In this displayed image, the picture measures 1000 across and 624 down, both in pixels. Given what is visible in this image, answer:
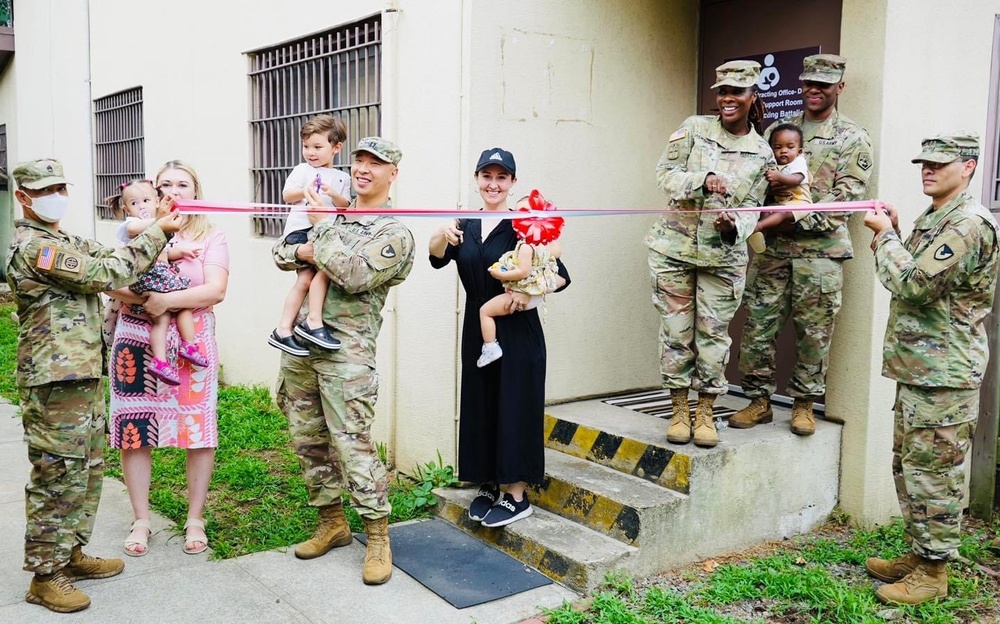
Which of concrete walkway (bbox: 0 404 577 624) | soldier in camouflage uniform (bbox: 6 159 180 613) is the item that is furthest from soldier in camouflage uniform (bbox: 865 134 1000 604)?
soldier in camouflage uniform (bbox: 6 159 180 613)

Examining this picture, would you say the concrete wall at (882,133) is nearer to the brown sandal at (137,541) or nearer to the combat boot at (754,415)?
the combat boot at (754,415)

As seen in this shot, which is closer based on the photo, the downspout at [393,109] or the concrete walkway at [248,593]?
the concrete walkway at [248,593]

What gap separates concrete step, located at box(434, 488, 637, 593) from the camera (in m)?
Result: 4.08

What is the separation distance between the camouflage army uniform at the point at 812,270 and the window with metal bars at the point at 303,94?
8.74 ft

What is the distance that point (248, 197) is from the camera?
7.43m

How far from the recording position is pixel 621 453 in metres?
4.83

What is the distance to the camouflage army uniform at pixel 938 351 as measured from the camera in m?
3.93

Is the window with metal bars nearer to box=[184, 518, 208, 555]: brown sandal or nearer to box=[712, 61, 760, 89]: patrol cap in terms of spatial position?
box=[184, 518, 208, 555]: brown sandal

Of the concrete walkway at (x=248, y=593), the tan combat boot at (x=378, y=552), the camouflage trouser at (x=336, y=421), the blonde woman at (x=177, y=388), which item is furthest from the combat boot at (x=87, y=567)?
the tan combat boot at (x=378, y=552)

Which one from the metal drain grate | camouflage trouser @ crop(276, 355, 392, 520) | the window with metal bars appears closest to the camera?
camouflage trouser @ crop(276, 355, 392, 520)

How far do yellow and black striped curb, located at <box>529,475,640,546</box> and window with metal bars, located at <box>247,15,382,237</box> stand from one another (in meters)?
2.35

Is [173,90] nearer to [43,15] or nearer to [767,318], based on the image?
[43,15]

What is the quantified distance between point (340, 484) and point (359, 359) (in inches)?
27.2

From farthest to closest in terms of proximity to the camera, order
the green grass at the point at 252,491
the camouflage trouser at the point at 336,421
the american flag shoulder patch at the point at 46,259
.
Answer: the green grass at the point at 252,491 < the camouflage trouser at the point at 336,421 < the american flag shoulder patch at the point at 46,259
